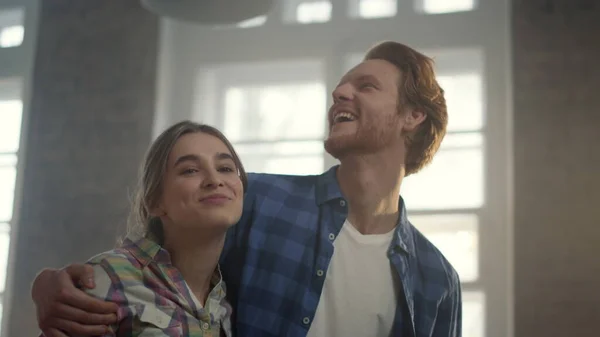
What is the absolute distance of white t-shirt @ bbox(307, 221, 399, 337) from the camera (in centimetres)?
116

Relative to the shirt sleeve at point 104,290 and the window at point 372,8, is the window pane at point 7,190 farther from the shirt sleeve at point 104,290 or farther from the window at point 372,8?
the window at point 372,8

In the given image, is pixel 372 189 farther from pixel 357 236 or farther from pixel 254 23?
pixel 254 23

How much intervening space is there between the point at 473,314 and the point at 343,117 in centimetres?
41

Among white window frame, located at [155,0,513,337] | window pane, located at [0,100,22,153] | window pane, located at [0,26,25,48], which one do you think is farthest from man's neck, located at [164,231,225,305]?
window pane, located at [0,26,25,48]

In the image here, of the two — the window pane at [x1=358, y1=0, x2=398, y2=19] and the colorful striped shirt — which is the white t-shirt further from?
the window pane at [x1=358, y1=0, x2=398, y2=19]

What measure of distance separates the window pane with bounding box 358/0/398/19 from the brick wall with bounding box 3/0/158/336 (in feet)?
1.43

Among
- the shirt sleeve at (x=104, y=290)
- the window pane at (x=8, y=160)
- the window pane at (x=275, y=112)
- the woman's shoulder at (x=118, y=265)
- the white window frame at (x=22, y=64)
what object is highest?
the white window frame at (x=22, y=64)

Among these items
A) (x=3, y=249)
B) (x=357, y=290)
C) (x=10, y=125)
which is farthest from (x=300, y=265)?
(x=10, y=125)

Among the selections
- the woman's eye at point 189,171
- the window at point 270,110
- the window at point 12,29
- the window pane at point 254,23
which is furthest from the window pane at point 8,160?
the woman's eye at point 189,171

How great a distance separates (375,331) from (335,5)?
2.24ft

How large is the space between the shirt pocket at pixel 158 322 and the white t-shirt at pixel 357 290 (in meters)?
0.24

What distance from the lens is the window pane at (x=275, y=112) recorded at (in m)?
1.45

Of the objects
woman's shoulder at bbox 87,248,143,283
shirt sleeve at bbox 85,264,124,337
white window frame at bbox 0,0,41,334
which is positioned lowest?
shirt sleeve at bbox 85,264,124,337

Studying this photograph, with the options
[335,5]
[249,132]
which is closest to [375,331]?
[249,132]
